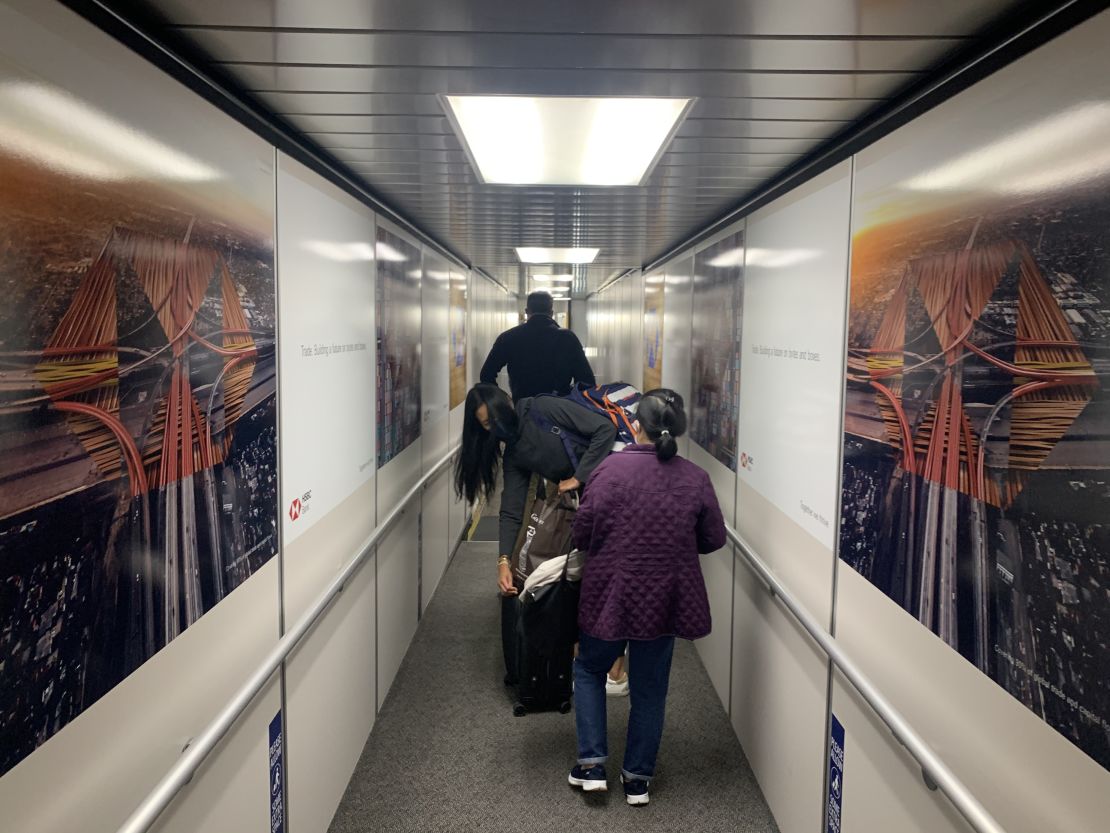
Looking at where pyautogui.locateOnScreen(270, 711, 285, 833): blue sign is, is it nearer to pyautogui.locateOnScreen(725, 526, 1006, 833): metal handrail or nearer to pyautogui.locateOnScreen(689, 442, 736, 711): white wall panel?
pyautogui.locateOnScreen(725, 526, 1006, 833): metal handrail

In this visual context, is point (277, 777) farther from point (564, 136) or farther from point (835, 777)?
point (564, 136)

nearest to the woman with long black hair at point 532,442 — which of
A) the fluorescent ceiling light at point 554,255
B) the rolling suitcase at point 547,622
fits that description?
the rolling suitcase at point 547,622

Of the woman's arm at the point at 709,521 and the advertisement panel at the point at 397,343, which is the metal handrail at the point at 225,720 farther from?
the woman's arm at the point at 709,521

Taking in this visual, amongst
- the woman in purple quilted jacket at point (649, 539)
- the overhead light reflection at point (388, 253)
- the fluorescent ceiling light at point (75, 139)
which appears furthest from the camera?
the overhead light reflection at point (388, 253)

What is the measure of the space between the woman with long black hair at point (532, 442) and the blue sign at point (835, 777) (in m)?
1.48

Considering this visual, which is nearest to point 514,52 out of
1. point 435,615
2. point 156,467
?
point 156,467

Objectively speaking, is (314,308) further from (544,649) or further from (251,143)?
(544,649)

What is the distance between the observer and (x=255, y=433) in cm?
200

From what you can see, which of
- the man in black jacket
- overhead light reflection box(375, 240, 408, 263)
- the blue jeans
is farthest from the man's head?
the blue jeans

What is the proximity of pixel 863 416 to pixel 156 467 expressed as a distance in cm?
173

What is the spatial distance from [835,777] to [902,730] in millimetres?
643

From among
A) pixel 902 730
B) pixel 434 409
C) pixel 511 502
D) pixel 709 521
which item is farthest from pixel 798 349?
pixel 434 409

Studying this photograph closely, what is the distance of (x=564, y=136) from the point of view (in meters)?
2.38

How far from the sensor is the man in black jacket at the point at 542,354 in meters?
4.68
